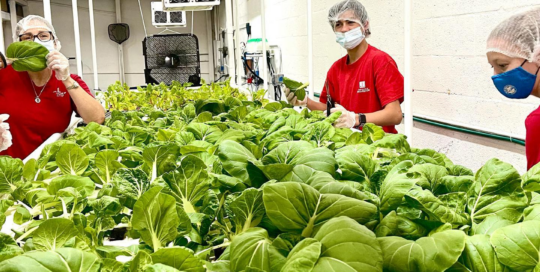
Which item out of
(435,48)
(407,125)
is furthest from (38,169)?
(435,48)

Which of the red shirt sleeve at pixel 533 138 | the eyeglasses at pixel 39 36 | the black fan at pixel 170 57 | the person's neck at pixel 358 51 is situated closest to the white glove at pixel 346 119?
the red shirt sleeve at pixel 533 138

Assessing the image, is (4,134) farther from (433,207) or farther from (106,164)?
(433,207)

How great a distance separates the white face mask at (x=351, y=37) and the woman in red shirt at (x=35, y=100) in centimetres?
124

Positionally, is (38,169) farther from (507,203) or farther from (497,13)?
(497,13)

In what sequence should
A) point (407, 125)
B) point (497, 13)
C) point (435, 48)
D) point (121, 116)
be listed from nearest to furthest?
1. point (407, 125)
2. point (121, 116)
3. point (497, 13)
4. point (435, 48)

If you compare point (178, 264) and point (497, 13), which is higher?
point (497, 13)

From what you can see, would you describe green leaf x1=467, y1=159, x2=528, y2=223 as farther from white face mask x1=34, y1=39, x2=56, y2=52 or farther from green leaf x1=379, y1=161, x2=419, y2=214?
white face mask x1=34, y1=39, x2=56, y2=52

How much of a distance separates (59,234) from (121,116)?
1.41m

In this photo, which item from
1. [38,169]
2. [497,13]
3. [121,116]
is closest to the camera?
[38,169]

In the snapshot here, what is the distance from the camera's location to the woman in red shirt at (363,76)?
2377 mm

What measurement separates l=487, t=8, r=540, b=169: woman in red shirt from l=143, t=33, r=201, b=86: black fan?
471 cm

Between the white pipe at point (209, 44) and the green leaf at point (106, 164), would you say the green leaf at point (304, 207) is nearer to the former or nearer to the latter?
the green leaf at point (106, 164)

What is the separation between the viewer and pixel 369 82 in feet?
8.20

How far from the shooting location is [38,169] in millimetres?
1026
